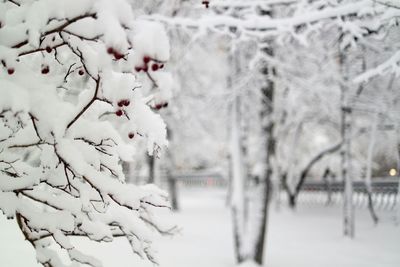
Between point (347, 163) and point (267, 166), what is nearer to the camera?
point (267, 166)

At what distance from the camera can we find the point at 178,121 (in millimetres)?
17438

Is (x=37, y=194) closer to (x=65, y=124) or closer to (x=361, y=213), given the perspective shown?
(x=65, y=124)

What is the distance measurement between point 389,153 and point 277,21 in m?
10.8

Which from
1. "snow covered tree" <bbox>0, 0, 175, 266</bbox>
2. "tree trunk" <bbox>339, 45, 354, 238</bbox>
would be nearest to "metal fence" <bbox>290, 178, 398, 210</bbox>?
"tree trunk" <bbox>339, 45, 354, 238</bbox>

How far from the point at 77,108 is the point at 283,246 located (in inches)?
368

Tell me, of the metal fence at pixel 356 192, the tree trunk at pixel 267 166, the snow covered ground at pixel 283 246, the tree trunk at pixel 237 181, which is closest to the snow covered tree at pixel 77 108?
the snow covered ground at pixel 283 246

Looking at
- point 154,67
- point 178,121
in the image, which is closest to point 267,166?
point 154,67

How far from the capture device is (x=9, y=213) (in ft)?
7.42

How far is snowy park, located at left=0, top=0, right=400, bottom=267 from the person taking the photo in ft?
6.23

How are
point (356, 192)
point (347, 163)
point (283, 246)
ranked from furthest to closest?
point (356, 192) < point (347, 163) < point (283, 246)

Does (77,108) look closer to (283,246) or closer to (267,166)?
(267,166)

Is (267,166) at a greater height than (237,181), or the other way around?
(267,166)

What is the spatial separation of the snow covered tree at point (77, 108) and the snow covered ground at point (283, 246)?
459 cm

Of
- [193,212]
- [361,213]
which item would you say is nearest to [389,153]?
[361,213]
